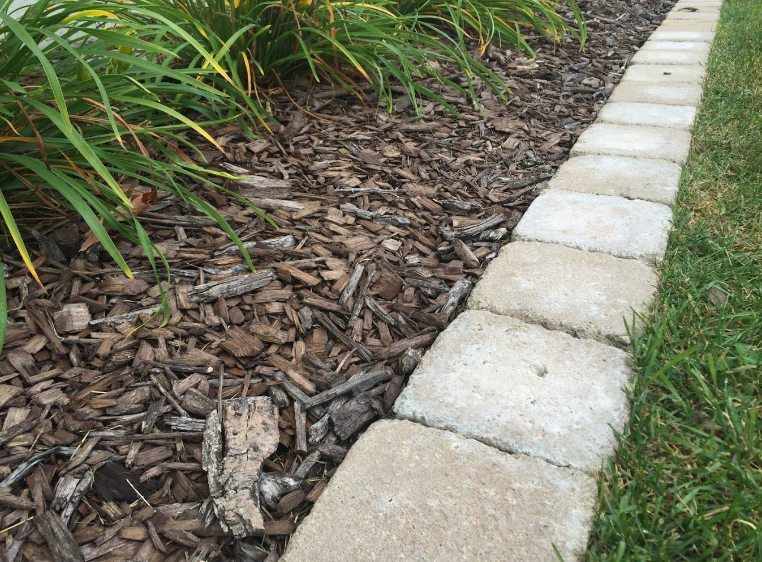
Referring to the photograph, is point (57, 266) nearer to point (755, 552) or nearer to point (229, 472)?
point (229, 472)

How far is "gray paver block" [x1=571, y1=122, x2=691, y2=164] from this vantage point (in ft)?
8.09

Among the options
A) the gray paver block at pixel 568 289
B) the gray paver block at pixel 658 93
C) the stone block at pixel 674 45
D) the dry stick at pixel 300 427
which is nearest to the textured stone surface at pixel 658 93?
the gray paver block at pixel 658 93

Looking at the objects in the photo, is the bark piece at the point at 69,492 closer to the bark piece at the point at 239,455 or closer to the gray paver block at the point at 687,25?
the bark piece at the point at 239,455

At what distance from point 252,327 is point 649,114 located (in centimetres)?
223

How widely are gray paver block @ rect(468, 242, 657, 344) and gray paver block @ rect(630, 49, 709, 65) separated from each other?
2.37 metres

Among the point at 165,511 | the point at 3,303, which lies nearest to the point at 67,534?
the point at 165,511

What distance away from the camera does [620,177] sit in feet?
7.51

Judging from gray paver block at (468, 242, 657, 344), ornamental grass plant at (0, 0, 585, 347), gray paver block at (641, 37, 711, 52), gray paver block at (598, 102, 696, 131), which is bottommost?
gray paver block at (641, 37, 711, 52)

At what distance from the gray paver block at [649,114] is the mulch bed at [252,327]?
56cm

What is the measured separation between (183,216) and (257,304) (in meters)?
0.43

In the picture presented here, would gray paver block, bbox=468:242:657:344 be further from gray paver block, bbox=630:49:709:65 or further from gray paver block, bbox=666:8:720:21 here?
gray paver block, bbox=666:8:720:21

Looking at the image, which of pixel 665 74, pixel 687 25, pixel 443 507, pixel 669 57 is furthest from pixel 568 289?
pixel 687 25

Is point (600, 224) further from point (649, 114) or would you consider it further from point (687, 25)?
point (687, 25)

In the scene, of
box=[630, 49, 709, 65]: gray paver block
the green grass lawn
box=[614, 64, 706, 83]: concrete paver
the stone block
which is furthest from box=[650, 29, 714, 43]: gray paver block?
the green grass lawn
